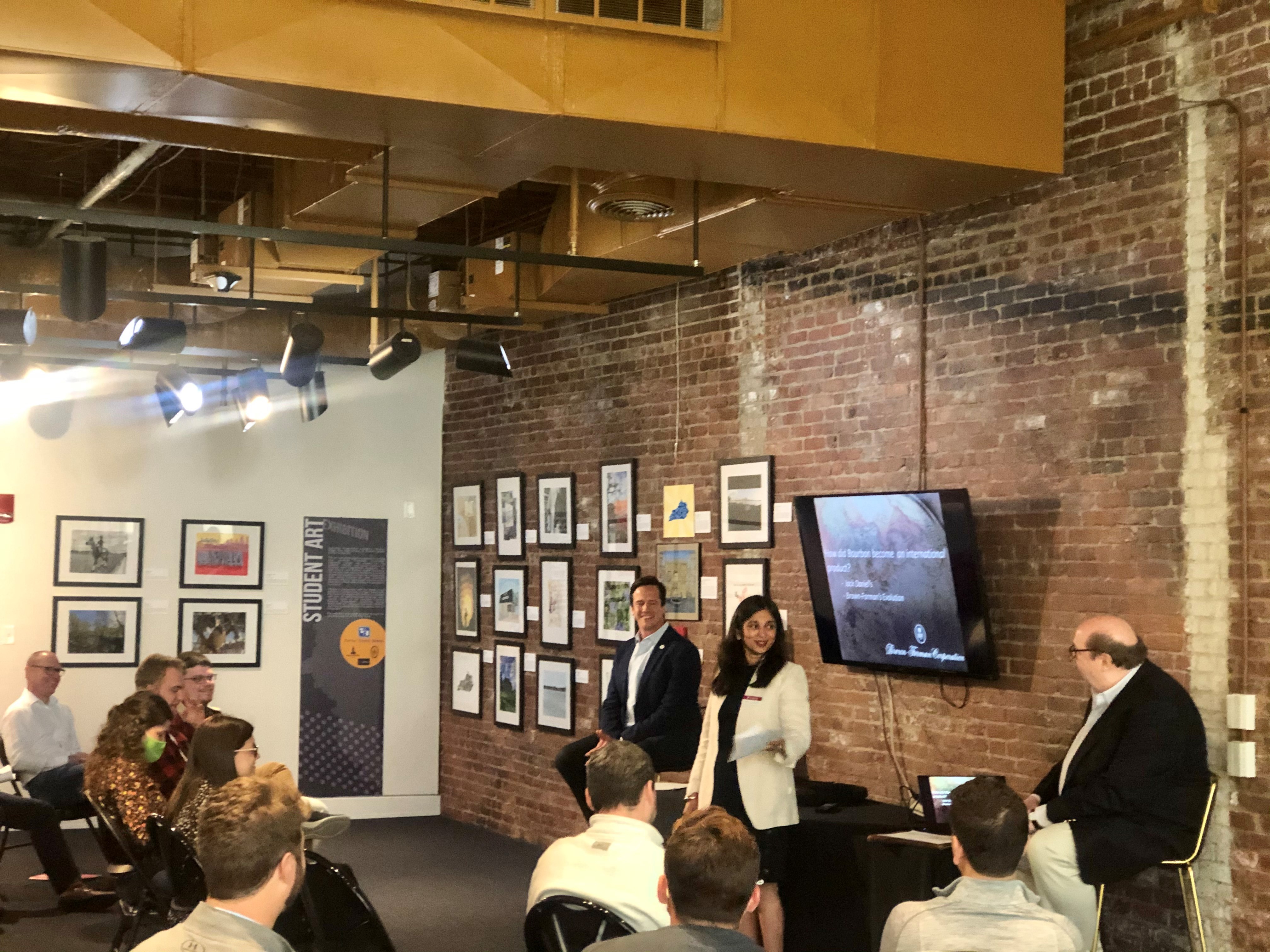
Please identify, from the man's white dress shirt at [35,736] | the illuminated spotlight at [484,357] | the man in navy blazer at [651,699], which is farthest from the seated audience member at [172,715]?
the illuminated spotlight at [484,357]

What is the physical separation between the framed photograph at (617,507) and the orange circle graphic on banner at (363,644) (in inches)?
105

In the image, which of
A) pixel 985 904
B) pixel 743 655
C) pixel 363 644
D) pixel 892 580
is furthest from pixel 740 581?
pixel 985 904

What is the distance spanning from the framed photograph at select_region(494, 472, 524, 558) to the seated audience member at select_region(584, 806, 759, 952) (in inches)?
291

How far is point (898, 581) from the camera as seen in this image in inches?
253

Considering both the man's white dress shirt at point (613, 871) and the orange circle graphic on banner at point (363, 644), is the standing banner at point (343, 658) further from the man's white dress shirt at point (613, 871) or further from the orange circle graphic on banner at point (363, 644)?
the man's white dress shirt at point (613, 871)

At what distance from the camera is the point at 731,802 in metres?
6.24

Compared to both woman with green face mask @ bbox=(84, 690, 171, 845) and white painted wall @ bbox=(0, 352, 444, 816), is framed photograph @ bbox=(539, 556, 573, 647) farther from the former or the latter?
woman with green face mask @ bbox=(84, 690, 171, 845)

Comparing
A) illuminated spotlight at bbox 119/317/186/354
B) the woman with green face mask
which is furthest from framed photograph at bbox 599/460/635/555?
the woman with green face mask

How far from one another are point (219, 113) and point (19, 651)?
647cm

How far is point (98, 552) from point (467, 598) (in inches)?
109

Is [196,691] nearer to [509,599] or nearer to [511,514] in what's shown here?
[509,599]

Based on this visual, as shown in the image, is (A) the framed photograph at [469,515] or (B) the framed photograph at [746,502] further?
(A) the framed photograph at [469,515]

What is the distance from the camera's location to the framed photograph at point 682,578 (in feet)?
27.4

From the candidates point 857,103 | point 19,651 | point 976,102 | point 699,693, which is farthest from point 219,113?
point 19,651
